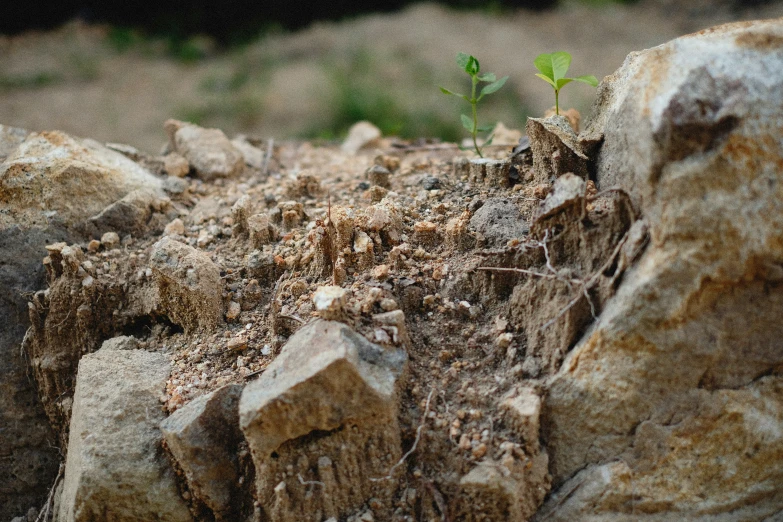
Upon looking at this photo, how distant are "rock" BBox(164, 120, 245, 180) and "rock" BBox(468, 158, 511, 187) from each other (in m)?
0.80

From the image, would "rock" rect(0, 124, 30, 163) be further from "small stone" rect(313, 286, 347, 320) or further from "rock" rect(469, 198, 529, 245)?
"rock" rect(469, 198, 529, 245)

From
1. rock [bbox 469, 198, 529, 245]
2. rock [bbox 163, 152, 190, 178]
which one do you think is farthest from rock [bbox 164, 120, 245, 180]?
rock [bbox 469, 198, 529, 245]

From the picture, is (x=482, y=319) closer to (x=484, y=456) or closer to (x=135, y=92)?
(x=484, y=456)

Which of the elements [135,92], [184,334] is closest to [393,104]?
[135,92]

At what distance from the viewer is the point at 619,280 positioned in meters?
1.12

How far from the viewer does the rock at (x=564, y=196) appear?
1.19 metres

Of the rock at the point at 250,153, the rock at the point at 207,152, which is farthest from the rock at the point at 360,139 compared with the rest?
the rock at the point at 207,152

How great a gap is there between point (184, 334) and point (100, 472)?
336mm

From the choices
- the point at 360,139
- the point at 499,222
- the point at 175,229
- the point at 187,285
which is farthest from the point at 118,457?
the point at 360,139

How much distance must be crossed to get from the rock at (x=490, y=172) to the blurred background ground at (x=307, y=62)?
1789mm

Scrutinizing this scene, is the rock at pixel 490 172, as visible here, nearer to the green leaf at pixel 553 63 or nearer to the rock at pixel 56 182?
the green leaf at pixel 553 63

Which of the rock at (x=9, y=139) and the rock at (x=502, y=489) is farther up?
the rock at (x=9, y=139)

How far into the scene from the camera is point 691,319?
1.07 metres

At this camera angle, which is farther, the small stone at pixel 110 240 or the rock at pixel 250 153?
the rock at pixel 250 153
